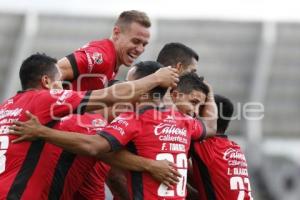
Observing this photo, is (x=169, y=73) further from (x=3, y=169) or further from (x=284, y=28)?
(x=284, y=28)

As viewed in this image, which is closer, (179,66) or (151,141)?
(151,141)

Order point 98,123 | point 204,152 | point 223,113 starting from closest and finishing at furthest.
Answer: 1. point 98,123
2. point 204,152
3. point 223,113

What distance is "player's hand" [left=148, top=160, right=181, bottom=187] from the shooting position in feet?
21.3

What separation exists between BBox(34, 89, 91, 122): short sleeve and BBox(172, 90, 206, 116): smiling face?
0.93 metres

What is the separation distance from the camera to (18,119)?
21.7 feet

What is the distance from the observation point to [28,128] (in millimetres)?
6500

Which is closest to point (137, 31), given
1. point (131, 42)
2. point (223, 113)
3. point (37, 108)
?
point (131, 42)

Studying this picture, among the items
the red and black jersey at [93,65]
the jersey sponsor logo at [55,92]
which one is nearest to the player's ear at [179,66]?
the red and black jersey at [93,65]

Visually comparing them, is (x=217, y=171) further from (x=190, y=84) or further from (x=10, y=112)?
(x=10, y=112)

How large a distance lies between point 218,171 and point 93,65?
5.35 ft

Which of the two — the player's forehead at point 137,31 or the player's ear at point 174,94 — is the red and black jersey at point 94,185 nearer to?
the player's ear at point 174,94

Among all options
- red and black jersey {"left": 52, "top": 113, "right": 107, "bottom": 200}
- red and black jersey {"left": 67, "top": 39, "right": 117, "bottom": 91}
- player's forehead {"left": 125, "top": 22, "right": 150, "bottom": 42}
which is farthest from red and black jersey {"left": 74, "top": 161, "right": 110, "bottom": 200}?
player's forehead {"left": 125, "top": 22, "right": 150, "bottom": 42}

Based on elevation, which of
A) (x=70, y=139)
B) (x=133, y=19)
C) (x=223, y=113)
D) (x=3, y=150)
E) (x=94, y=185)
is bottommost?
(x=94, y=185)

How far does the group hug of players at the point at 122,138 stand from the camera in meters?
6.50
